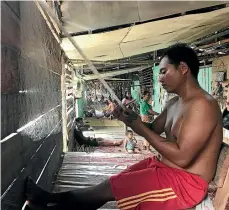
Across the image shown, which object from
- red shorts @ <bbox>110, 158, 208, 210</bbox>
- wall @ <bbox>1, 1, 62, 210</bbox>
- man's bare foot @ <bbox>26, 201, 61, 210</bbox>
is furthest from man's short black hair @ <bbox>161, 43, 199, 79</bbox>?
man's bare foot @ <bbox>26, 201, 61, 210</bbox>

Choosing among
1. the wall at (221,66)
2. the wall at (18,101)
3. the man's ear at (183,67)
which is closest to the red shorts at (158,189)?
the wall at (18,101)

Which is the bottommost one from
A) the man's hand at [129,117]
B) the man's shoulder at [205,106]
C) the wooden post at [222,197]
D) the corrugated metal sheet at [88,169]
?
the corrugated metal sheet at [88,169]

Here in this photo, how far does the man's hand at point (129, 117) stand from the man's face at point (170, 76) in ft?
1.38

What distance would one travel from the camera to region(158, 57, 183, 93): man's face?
2.69 meters

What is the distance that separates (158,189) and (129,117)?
0.60m

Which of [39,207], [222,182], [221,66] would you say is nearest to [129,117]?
[222,182]

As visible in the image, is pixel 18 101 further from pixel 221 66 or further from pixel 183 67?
pixel 221 66

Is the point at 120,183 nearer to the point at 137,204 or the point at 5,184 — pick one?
the point at 137,204

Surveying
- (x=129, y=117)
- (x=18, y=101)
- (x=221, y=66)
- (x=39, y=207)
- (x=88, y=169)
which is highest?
(x=221, y=66)

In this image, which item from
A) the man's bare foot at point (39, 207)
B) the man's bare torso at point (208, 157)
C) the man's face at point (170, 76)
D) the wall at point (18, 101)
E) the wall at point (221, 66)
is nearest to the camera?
the wall at point (18, 101)

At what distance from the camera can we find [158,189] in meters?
2.39

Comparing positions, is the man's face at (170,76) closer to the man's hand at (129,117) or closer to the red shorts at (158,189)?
the man's hand at (129,117)

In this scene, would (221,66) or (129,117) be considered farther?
(221,66)

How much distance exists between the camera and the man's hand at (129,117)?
254 centimetres
